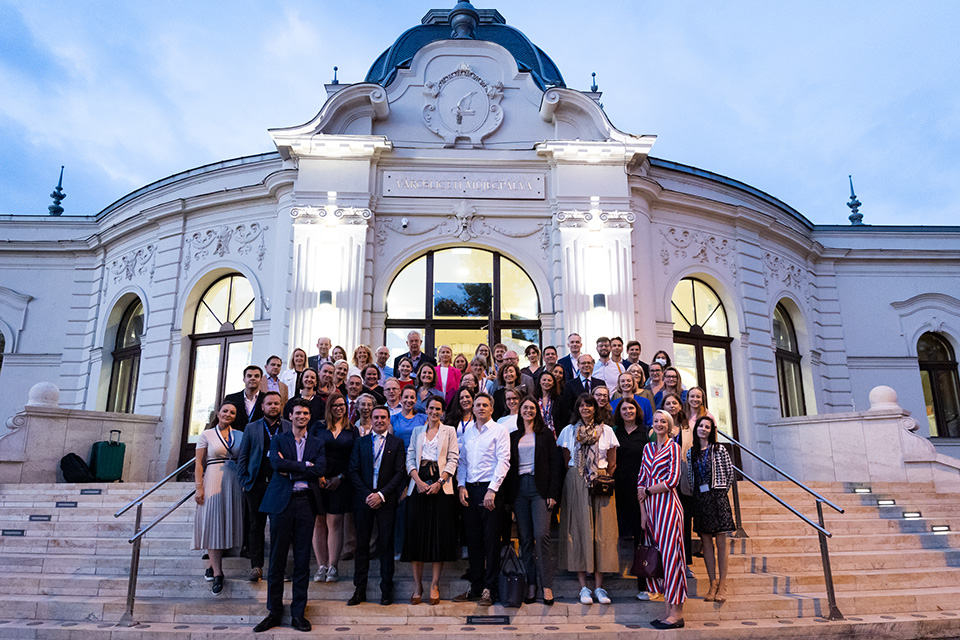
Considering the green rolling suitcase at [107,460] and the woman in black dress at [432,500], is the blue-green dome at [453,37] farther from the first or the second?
the woman in black dress at [432,500]

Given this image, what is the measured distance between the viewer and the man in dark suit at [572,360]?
833 centimetres

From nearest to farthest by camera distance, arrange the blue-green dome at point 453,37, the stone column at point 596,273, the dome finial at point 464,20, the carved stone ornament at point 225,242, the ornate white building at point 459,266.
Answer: the stone column at point 596,273 → the ornate white building at point 459,266 → the carved stone ornament at point 225,242 → the blue-green dome at point 453,37 → the dome finial at point 464,20

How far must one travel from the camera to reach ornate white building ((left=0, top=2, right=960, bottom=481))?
12.0 m

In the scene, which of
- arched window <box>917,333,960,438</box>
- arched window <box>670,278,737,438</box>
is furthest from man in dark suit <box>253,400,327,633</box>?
arched window <box>917,333,960,438</box>

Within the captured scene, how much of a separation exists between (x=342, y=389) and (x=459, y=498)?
2.47 m

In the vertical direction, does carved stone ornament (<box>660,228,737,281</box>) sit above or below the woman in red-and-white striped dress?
above

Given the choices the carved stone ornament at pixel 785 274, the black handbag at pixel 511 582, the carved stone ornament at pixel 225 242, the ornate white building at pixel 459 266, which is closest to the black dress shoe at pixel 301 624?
the black handbag at pixel 511 582

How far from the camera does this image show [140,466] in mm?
12477

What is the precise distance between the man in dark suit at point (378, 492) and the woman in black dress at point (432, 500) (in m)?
0.14

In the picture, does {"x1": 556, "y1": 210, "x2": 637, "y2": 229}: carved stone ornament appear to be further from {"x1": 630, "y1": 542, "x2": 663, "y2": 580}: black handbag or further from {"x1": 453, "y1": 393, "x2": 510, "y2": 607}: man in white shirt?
{"x1": 630, "y1": 542, "x2": 663, "y2": 580}: black handbag

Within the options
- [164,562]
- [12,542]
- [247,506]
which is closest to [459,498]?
[247,506]

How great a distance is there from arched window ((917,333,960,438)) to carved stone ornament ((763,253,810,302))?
3.59 meters

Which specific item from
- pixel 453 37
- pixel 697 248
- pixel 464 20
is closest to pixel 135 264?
pixel 453 37

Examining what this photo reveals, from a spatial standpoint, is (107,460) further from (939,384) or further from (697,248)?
(939,384)
